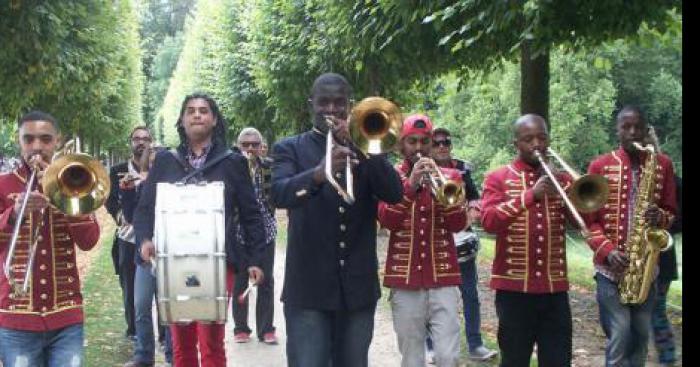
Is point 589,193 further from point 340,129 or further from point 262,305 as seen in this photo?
point 262,305

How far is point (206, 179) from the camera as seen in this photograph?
497 cm

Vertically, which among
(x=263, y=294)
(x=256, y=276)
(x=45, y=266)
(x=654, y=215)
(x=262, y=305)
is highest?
(x=654, y=215)

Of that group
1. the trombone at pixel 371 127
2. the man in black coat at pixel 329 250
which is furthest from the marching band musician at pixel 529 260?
the trombone at pixel 371 127

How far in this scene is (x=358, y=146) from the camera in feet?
13.4

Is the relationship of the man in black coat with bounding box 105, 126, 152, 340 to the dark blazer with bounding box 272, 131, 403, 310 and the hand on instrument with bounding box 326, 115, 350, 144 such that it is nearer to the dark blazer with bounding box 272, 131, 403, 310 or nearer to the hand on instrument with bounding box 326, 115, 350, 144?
the dark blazer with bounding box 272, 131, 403, 310

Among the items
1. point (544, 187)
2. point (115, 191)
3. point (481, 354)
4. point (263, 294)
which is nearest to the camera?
point (544, 187)

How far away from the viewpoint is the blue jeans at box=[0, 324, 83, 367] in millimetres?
4316

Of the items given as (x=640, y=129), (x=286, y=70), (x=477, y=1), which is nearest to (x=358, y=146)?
(x=640, y=129)

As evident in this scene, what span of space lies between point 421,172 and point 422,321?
100 cm

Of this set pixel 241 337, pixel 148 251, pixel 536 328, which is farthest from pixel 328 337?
pixel 241 337

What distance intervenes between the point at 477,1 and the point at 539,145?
7.08ft

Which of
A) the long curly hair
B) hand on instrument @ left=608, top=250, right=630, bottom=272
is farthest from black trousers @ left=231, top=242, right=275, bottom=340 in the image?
hand on instrument @ left=608, top=250, right=630, bottom=272

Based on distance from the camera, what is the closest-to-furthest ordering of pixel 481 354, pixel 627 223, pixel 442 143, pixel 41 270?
pixel 41 270 → pixel 627 223 → pixel 442 143 → pixel 481 354

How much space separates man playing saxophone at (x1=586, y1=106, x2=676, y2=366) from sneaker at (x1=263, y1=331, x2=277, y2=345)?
3752 mm
